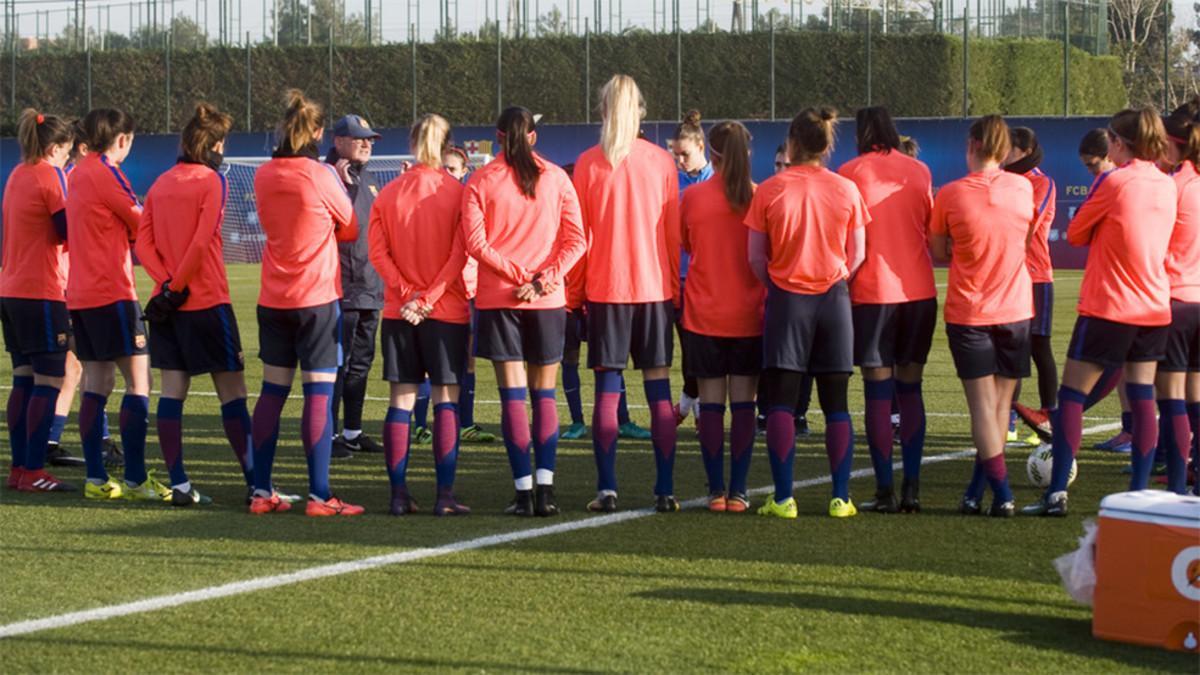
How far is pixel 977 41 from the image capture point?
4772 cm

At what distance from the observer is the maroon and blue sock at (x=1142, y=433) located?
8.07 m

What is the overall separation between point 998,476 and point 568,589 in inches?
103

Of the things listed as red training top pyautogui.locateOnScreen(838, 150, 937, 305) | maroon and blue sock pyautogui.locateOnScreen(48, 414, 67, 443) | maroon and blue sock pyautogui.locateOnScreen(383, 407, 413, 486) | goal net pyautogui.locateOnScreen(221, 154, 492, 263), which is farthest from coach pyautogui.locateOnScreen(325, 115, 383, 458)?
goal net pyautogui.locateOnScreen(221, 154, 492, 263)

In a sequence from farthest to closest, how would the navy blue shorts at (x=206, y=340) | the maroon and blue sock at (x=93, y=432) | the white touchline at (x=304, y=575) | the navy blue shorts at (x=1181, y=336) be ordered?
1. the maroon and blue sock at (x=93, y=432)
2. the navy blue shorts at (x=206, y=340)
3. the navy blue shorts at (x=1181, y=336)
4. the white touchline at (x=304, y=575)

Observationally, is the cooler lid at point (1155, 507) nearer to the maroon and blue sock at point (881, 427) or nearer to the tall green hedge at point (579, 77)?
the maroon and blue sock at point (881, 427)

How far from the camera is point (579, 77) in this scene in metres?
48.4

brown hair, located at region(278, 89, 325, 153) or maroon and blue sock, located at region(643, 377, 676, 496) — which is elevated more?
brown hair, located at region(278, 89, 325, 153)

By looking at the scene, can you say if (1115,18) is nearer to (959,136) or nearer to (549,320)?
(959,136)

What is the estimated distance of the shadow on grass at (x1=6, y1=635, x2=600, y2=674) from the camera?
5441 mm

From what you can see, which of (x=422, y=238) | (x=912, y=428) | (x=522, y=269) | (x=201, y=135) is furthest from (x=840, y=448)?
(x=201, y=135)

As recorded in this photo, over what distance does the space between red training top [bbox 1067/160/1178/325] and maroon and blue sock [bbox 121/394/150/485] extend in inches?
190

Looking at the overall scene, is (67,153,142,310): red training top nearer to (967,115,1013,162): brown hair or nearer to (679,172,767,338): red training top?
(679,172,767,338): red training top

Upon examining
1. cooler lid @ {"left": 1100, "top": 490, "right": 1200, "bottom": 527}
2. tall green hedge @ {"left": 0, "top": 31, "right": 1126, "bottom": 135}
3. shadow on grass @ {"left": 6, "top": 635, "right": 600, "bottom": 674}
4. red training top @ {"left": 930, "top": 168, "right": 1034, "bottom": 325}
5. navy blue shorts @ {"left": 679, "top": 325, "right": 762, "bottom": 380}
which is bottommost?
shadow on grass @ {"left": 6, "top": 635, "right": 600, "bottom": 674}

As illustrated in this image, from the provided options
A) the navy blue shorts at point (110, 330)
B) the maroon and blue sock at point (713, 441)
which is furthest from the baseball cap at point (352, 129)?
the maroon and blue sock at point (713, 441)
